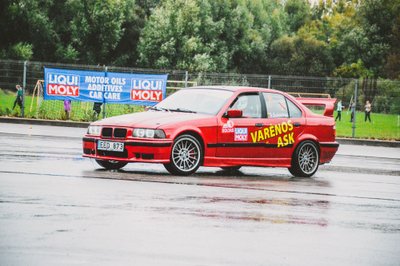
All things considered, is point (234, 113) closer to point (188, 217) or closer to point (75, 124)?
point (188, 217)

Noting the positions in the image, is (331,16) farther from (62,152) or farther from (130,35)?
(62,152)

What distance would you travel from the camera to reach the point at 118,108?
1204 inches

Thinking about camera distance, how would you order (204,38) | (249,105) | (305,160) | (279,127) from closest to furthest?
(249,105) < (279,127) < (305,160) < (204,38)

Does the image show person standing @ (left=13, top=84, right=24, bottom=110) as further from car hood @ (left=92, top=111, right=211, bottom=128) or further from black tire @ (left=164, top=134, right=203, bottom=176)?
black tire @ (left=164, top=134, right=203, bottom=176)

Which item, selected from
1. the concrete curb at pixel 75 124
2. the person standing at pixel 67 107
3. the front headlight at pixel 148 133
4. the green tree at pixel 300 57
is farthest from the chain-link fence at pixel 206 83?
the green tree at pixel 300 57

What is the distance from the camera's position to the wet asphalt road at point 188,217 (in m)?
6.30

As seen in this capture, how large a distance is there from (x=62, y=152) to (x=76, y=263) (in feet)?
36.8

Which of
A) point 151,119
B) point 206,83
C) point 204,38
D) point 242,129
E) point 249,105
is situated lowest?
point 242,129

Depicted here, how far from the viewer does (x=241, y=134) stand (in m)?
13.8

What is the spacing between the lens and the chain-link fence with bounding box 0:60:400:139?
29938 mm

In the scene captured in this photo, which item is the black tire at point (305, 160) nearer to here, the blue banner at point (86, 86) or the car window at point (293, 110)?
the car window at point (293, 110)

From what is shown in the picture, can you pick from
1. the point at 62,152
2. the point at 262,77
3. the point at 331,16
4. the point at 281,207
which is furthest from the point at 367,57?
the point at 281,207

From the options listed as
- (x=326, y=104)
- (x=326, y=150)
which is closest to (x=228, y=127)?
(x=326, y=150)

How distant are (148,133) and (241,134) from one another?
1.76 metres
